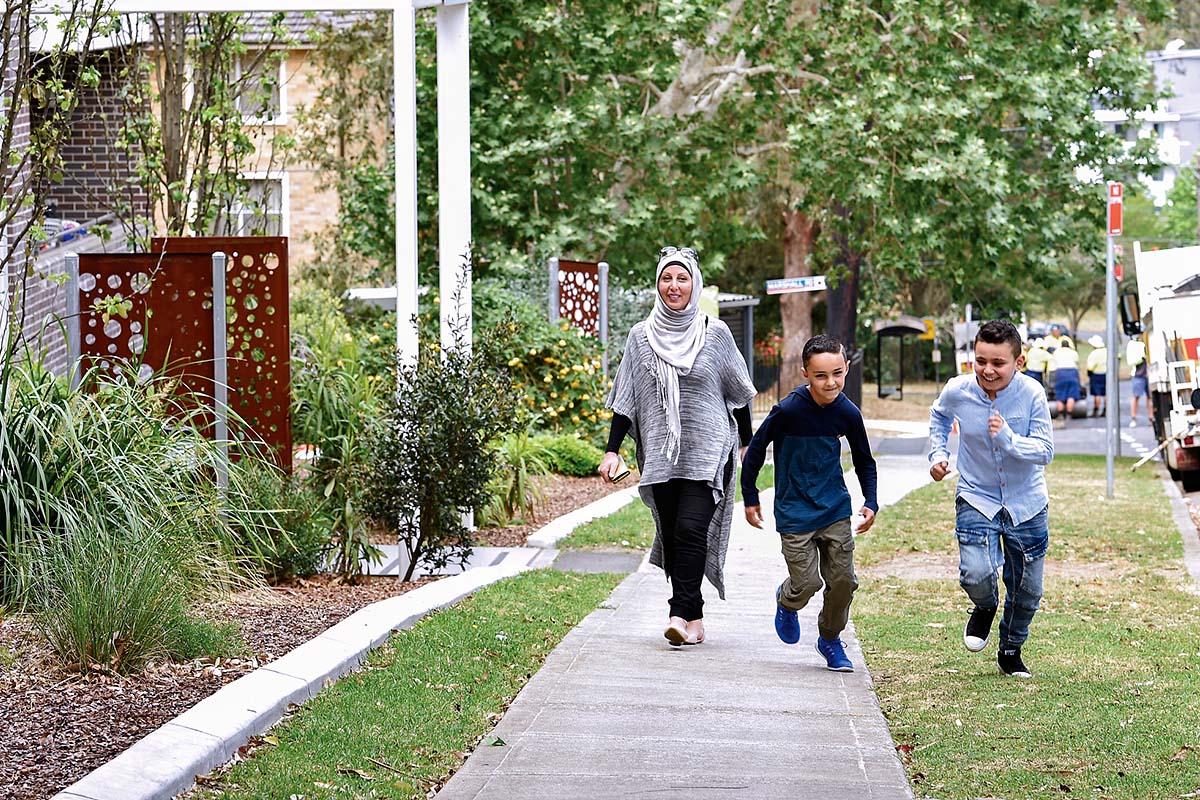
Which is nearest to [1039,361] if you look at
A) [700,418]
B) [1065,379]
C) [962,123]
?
[1065,379]

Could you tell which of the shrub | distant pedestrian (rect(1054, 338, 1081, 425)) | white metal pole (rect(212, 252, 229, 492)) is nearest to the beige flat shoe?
white metal pole (rect(212, 252, 229, 492))

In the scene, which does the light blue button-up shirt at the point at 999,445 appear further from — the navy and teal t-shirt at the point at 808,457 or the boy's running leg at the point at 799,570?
the boy's running leg at the point at 799,570

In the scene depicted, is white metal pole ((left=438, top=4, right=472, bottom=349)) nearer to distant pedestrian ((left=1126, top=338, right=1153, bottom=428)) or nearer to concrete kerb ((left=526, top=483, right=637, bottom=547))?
concrete kerb ((left=526, top=483, right=637, bottom=547))

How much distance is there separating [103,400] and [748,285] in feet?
128

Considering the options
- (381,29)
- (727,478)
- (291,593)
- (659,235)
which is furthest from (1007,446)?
(381,29)

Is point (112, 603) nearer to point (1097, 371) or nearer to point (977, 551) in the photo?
point (977, 551)

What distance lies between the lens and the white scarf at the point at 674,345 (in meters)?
7.92

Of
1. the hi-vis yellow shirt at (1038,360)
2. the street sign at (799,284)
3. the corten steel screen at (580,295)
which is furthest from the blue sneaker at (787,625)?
the hi-vis yellow shirt at (1038,360)

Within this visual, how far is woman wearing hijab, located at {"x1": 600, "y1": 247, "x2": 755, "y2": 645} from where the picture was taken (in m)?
7.90

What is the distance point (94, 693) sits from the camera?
5902mm

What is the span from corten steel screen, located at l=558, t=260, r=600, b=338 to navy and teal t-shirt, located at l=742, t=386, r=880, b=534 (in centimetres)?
1127

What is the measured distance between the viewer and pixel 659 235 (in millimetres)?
22844

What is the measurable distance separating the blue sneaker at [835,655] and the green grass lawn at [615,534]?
4.53 m

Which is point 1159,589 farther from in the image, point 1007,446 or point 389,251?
point 389,251
